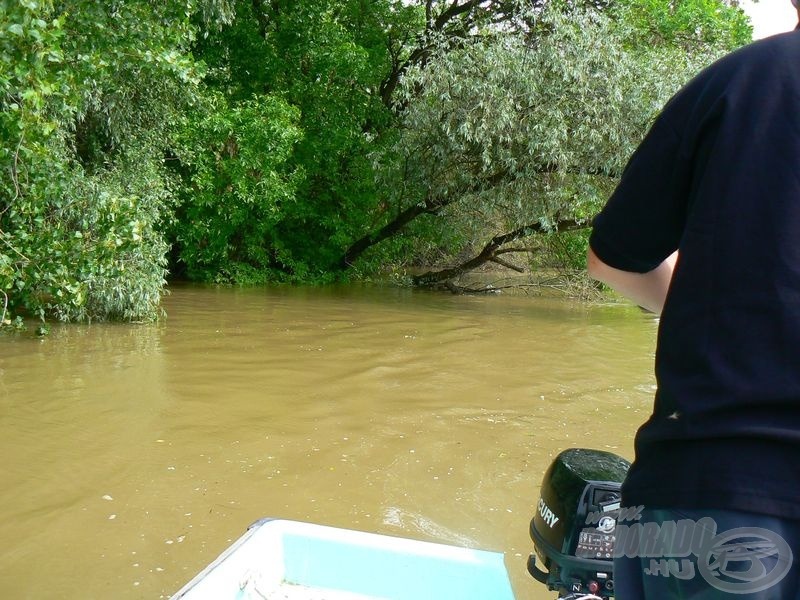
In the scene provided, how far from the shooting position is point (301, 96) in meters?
16.5

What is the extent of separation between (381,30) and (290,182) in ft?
17.7

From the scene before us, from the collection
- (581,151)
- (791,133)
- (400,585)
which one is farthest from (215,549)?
(581,151)

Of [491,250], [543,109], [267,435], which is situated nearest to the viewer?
[267,435]

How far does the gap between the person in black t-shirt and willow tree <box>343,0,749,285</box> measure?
11.0 meters

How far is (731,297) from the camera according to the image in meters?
1.12

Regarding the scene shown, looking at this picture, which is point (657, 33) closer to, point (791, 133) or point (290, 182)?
point (290, 182)

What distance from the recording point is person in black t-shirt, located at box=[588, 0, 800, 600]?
3.45ft

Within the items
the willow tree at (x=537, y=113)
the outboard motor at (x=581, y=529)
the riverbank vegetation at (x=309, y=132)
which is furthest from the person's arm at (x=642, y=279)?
the willow tree at (x=537, y=113)

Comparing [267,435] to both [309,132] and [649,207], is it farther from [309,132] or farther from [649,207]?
[309,132]

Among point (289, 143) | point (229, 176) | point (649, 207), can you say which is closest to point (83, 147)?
point (229, 176)

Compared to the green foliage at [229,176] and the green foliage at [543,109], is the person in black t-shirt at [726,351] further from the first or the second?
the green foliage at [229,176]

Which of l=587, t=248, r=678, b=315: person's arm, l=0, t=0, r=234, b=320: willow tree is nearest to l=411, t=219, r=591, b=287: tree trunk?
l=0, t=0, r=234, b=320: willow tree

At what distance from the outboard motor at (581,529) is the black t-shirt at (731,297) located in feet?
3.28

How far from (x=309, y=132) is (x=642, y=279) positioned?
15982mm
